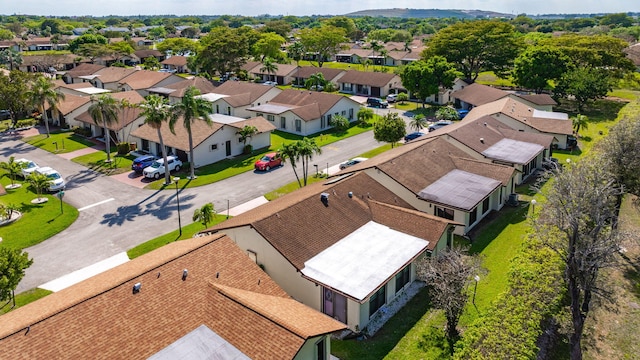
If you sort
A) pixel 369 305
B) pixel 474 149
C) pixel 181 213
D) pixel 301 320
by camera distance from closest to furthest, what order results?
pixel 301 320 → pixel 369 305 → pixel 181 213 → pixel 474 149

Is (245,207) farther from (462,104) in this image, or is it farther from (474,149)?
(462,104)

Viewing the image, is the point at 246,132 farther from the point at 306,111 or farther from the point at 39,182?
the point at 39,182

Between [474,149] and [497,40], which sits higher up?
[497,40]

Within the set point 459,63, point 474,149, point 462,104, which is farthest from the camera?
point 459,63

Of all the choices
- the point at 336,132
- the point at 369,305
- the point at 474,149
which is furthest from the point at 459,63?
the point at 369,305

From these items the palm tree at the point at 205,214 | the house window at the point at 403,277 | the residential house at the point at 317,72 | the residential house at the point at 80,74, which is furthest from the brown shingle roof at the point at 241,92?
the house window at the point at 403,277
